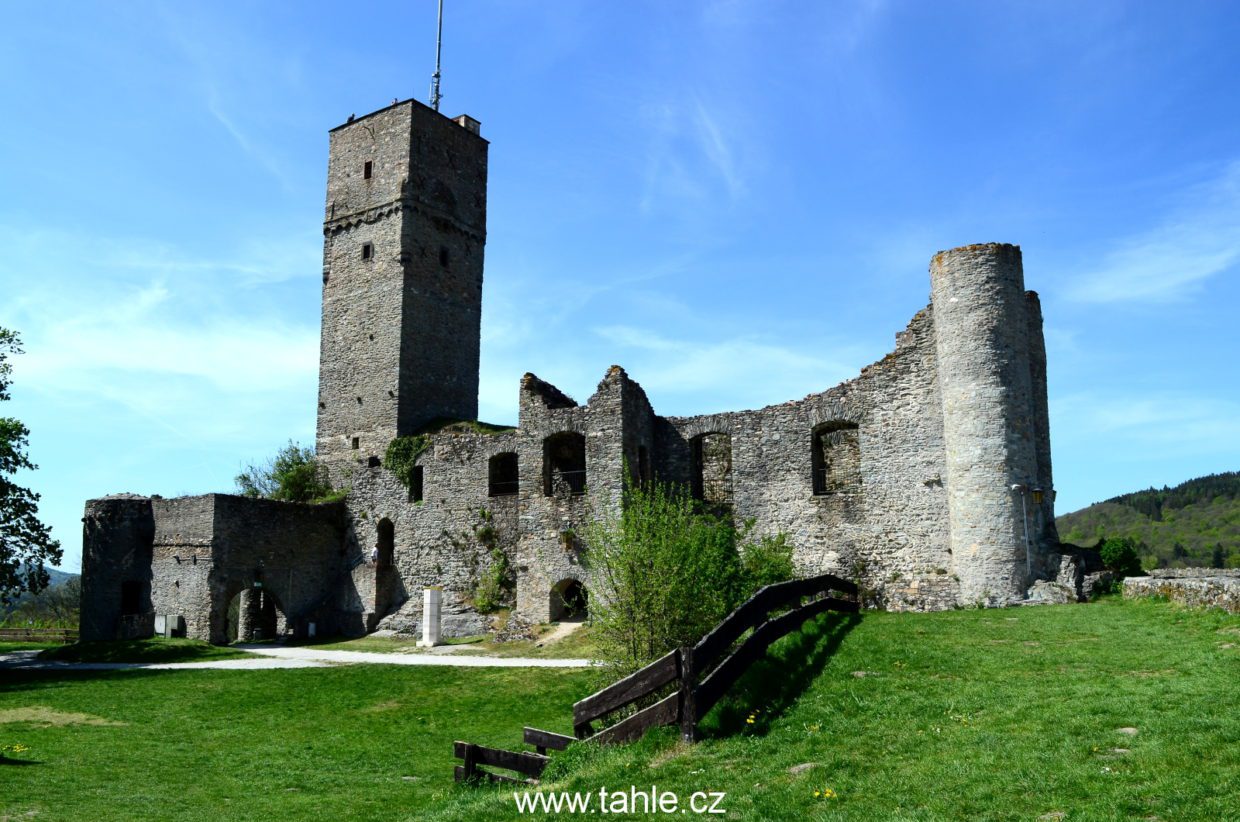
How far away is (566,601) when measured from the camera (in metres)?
28.0

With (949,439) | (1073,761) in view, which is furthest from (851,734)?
(949,439)

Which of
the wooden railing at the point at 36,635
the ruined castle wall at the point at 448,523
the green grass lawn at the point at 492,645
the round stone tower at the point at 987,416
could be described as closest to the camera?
the round stone tower at the point at 987,416

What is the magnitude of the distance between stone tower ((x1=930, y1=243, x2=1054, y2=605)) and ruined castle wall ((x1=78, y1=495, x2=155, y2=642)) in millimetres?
26160

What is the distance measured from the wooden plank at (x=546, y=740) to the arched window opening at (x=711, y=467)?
16940 mm

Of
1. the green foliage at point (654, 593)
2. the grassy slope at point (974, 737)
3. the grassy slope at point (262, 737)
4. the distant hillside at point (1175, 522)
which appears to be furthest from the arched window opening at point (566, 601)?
the distant hillside at point (1175, 522)

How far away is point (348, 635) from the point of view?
32312mm

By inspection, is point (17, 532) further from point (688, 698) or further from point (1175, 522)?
point (1175, 522)

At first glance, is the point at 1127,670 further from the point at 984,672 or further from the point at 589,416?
the point at 589,416

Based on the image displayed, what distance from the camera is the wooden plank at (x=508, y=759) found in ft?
31.9

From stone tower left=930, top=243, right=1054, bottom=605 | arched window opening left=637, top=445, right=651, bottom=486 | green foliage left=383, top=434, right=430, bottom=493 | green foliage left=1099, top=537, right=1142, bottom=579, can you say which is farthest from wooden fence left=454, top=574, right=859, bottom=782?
green foliage left=383, top=434, right=430, bottom=493

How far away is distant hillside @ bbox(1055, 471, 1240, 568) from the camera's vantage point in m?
73.2

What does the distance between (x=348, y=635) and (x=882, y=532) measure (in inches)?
718

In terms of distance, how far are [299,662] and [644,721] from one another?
16315 millimetres

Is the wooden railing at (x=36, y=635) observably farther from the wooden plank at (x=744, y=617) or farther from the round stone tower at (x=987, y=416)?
the wooden plank at (x=744, y=617)
